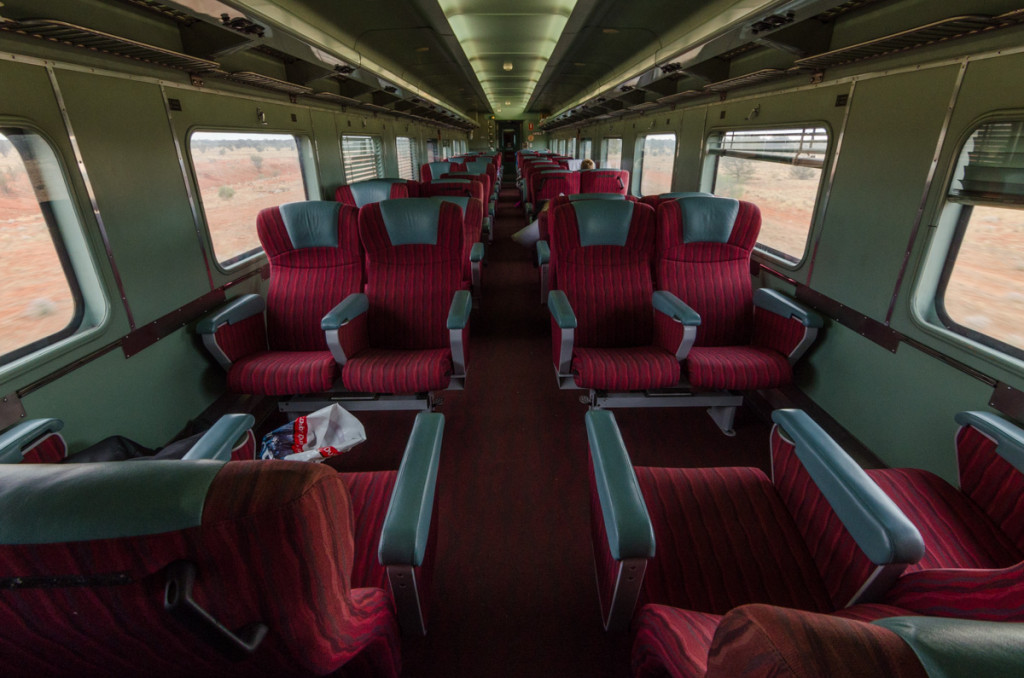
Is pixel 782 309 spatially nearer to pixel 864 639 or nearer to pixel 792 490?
pixel 792 490

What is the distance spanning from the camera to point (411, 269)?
10.2 ft

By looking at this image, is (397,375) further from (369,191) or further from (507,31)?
(507,31)

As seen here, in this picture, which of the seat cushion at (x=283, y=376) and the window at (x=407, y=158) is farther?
the window at (x=407, y=158)

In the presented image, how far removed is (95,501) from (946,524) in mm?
2292

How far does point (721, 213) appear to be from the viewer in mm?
3000

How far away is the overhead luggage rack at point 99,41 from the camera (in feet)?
6.01

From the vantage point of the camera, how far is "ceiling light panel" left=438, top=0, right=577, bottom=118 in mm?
5173

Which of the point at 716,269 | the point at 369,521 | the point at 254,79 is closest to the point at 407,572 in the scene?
the point at 369,521

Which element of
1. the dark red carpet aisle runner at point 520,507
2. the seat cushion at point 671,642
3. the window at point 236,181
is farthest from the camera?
the window at point 236,181

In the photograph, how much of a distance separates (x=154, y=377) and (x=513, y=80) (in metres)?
11.1

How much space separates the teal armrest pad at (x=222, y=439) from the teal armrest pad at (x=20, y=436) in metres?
0.66

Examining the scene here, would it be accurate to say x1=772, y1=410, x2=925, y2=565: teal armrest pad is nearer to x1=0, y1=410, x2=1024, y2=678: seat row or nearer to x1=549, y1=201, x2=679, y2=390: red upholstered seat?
x1=0, y1=410, x2=1024, y2=678: seat row

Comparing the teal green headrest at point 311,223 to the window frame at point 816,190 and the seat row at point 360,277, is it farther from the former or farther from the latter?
the window frame at point 816,190

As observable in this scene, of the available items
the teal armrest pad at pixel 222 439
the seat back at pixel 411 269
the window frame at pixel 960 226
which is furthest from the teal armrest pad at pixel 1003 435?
the seat back at pixel 411 269
